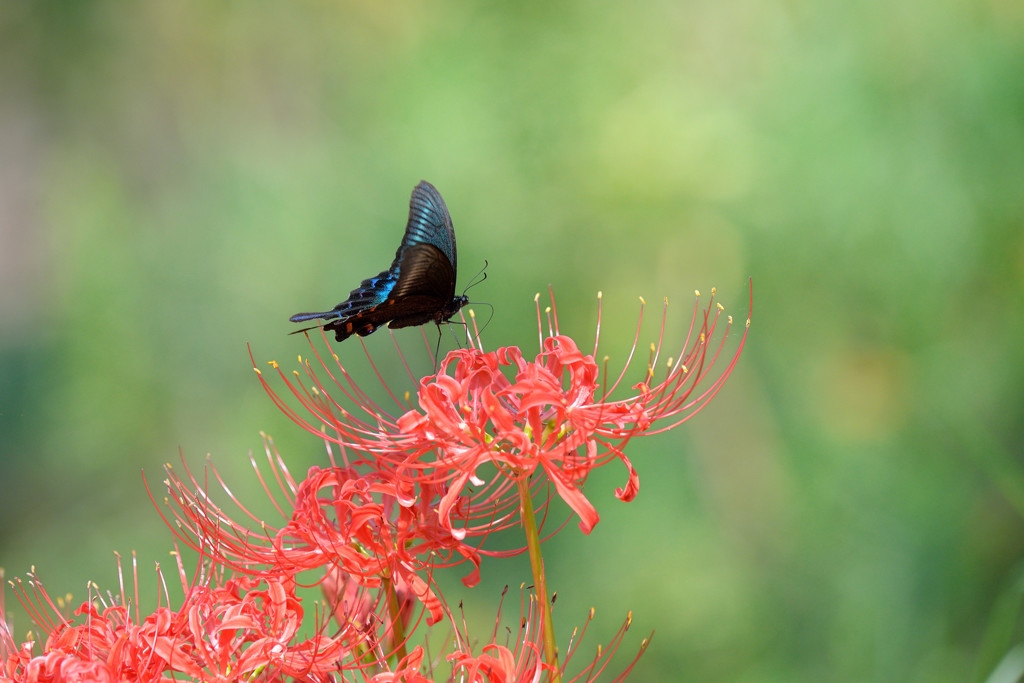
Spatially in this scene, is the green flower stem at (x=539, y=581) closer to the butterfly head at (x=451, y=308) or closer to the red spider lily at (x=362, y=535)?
the red spider lily at (x=362, y=535)

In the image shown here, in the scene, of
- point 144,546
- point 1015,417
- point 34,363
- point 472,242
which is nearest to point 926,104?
point 1015,417

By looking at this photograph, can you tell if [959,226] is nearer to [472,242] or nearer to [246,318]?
[472,242]

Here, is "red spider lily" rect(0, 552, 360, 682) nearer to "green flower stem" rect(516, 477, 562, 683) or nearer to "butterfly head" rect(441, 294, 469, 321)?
"green flower stem" rect(516, 477, 562, 683)

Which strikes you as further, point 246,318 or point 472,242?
point 246,318

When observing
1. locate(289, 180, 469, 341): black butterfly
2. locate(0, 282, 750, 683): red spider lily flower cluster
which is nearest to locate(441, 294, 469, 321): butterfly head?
locate(289, 180, 469, 341): black butterfly

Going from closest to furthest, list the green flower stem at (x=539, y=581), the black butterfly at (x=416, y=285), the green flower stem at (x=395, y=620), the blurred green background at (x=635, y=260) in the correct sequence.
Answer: the green flower stem at (x=539, y=581), the green flower stem at (x=395, y=620), the black butterfly at (x=416, y=285), the blurred green background at (x=635, y=260)

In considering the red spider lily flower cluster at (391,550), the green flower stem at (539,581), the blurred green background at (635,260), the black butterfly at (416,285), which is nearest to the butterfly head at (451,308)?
the black butterfly at (416,285)
